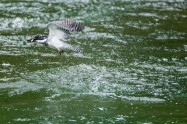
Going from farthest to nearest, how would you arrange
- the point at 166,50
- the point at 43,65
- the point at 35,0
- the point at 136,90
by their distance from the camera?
the point at 35,0 → the point at 166,50 → the point at 43,65 → the point at 136,90

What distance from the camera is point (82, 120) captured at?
7.50 meters

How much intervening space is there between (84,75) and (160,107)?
6.51 feet

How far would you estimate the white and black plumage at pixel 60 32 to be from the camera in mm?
8523

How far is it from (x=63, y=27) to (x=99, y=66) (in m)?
1.92

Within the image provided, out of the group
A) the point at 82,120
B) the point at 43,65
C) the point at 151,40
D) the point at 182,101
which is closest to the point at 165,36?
the point at 151,40

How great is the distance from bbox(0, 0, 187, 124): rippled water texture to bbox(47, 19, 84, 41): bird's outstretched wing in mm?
796

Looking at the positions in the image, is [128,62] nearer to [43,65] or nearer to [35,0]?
[43,65]

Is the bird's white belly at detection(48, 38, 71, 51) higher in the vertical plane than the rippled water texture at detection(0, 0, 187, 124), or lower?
higher

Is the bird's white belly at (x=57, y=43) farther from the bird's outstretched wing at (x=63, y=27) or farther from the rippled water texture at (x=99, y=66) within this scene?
the rippled water texture at (x=99, y=66)

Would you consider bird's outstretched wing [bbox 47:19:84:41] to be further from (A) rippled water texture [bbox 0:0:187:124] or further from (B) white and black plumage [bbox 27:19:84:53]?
(A) rippled water texture [bbox 0:0:187:124]

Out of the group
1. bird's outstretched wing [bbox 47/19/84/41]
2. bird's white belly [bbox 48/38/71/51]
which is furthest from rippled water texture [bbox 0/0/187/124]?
bird's outstretched wing [bbox 47/19/84/41]

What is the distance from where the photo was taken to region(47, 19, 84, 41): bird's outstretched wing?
849cm

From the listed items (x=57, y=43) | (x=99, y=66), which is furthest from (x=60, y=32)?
(x=99, y=66)

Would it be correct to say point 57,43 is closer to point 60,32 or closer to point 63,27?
point 60,32
